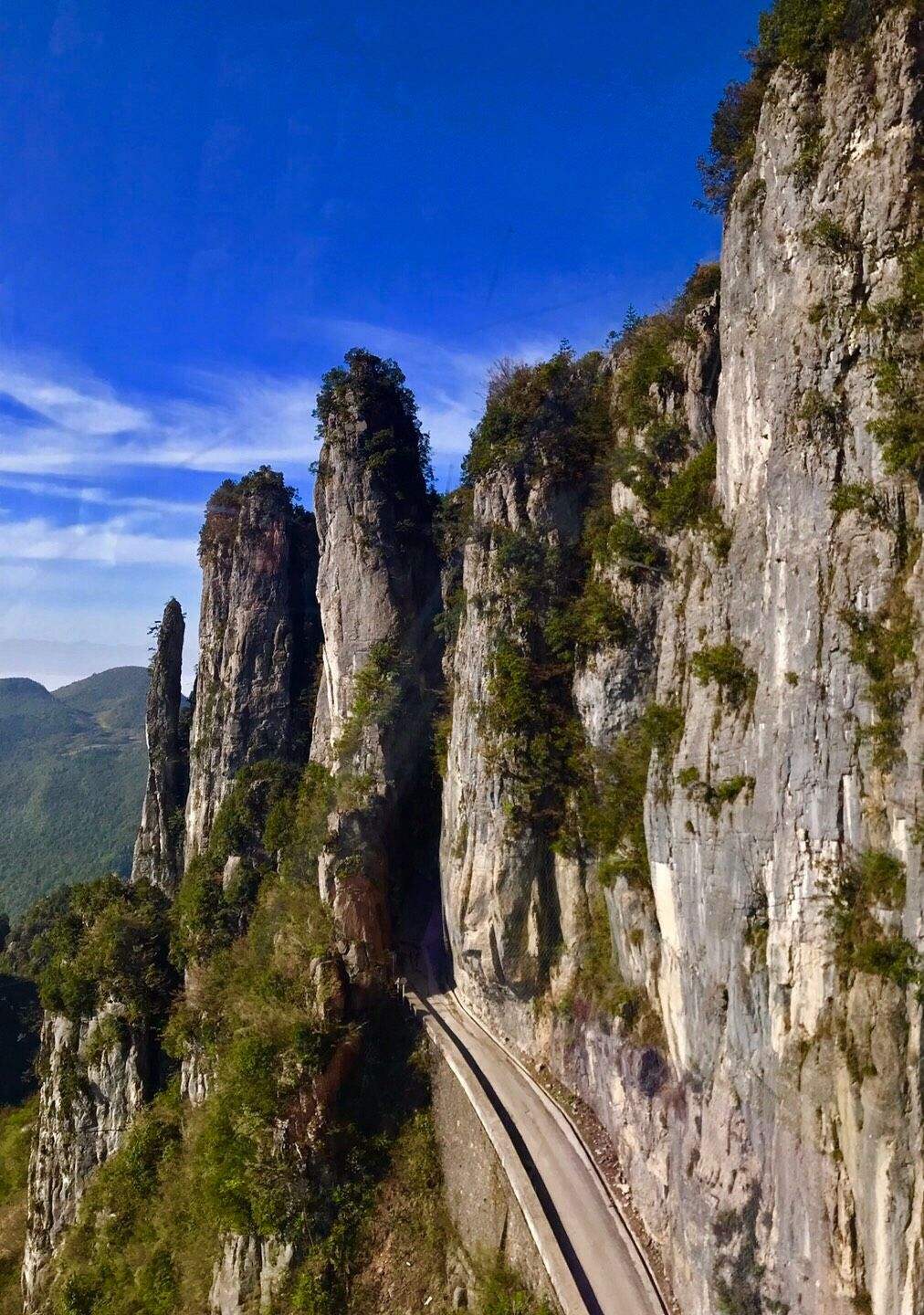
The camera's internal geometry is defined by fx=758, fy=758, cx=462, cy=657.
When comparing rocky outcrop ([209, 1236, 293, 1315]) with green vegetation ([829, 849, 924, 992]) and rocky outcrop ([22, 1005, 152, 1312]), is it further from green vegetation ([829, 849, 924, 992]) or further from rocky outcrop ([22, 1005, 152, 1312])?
green vegetation ([829, 849, 924, 992])

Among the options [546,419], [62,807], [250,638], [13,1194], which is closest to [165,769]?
[250,638]

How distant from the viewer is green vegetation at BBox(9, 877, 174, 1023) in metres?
31.0

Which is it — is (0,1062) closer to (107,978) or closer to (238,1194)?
Result: (107,978)

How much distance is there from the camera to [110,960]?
1236 inches

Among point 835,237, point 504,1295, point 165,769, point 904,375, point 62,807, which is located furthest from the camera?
point 62,807

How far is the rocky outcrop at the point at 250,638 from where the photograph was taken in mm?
38656

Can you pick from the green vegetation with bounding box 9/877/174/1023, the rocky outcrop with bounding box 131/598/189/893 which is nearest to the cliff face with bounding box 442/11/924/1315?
the green vegetation with bounding box 9/877/174/1023

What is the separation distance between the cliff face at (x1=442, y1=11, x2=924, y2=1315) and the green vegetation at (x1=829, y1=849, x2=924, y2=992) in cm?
4

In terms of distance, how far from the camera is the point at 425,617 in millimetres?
32281

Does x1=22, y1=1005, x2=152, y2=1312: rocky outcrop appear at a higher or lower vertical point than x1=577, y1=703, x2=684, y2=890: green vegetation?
lower

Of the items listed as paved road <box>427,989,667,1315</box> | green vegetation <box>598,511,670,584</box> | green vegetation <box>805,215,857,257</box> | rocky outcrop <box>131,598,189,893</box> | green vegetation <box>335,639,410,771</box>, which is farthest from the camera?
rocky outcrop <box>131,598,189,893</box>

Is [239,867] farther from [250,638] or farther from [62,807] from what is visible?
[62,807]

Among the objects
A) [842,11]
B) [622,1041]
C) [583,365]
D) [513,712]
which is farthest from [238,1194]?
[842,11]

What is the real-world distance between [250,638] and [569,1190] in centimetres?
2834
